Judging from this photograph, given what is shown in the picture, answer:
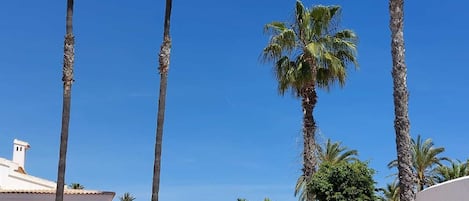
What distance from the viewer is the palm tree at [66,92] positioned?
22.0 meters

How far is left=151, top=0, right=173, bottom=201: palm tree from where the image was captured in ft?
72.9

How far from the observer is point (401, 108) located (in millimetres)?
18531

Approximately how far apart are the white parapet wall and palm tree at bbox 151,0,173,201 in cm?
883

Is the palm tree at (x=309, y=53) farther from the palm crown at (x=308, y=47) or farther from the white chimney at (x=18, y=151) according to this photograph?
the white chimney at (x=18, y=151)

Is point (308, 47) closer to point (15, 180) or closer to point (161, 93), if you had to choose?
point (161, 93)

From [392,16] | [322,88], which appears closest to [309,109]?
[322,88]

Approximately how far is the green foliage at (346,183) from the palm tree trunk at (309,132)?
282cm

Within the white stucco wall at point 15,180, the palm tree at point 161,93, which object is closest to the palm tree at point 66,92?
Answer: the palm tree at point 161,93

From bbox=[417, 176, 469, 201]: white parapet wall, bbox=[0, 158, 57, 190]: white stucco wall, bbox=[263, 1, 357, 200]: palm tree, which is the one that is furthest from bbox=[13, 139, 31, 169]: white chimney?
bbox=[417, 176, 469, 201]: white parapet wall

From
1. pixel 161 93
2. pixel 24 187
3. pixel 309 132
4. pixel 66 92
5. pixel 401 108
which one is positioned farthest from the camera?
pixel 24 187

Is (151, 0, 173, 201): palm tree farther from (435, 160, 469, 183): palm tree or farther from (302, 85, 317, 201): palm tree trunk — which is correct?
(435, 160, 469, 183): palm tree

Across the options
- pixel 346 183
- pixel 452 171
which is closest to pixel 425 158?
pixel 452 171

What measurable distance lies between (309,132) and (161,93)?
23.0ft

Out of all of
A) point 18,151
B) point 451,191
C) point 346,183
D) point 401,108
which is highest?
point 18,151
